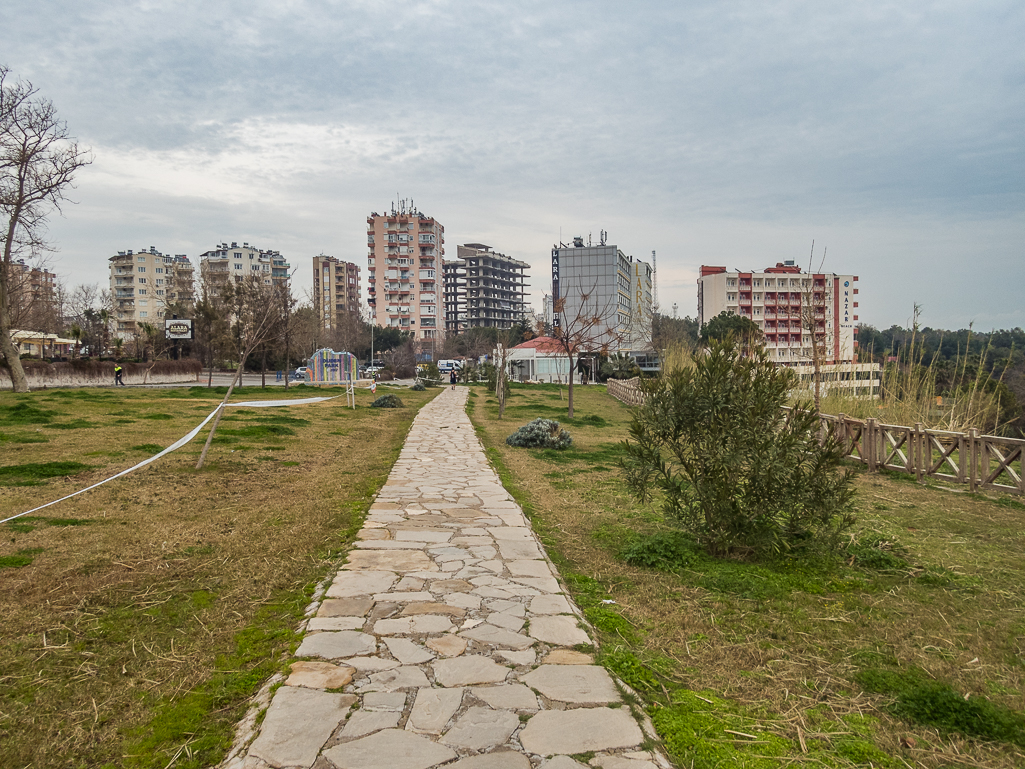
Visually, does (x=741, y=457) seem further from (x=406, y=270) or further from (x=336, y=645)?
(x=406, y=270)

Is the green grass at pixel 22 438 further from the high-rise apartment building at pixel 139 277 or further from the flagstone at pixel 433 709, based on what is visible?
the high-rise apartment building at pixel 139 277

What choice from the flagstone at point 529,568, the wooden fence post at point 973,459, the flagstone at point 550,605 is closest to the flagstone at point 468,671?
the flagstone at point 550,605

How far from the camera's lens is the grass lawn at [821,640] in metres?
2.57

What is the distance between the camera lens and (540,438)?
12344 millimetres

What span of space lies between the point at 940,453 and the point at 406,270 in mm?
90115

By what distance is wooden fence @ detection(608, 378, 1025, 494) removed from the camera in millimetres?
8461

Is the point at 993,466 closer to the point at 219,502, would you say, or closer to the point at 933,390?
the point at 933,390

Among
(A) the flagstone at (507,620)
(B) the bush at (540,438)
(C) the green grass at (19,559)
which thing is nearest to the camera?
(A) the flagstone at (507,620)

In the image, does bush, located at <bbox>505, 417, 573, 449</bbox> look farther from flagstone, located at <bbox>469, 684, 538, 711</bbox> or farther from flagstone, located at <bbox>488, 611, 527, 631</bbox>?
flagstone, located at <bbox>469, 684, 538, 711</bbox>

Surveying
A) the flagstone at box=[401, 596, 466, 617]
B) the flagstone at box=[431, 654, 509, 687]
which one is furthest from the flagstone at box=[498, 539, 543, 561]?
the flagstone at box=[431, 654, 509, 687]

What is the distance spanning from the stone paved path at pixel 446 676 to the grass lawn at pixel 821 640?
0.87 ft

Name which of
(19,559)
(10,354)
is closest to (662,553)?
(19,559)

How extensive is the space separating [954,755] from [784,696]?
64 centimetres

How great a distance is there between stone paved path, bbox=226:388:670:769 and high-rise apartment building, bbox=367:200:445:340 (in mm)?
90081
